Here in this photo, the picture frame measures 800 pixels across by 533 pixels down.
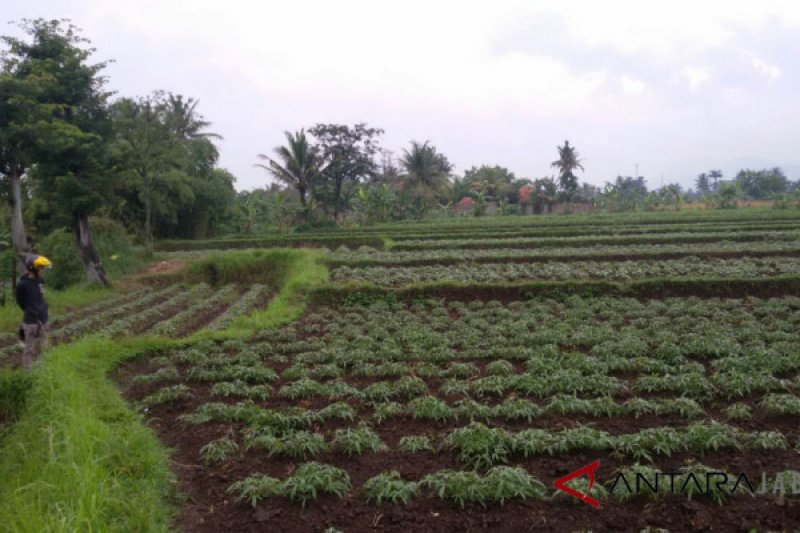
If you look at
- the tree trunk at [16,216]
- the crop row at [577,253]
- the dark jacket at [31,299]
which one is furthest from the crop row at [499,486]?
the crop row at [577,253]

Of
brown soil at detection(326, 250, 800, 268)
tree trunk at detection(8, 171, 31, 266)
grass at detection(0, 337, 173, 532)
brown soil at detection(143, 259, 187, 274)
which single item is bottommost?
grass at detection(0, 337, 173, 532)

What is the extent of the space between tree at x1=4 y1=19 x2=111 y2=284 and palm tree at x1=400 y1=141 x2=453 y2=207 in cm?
3431

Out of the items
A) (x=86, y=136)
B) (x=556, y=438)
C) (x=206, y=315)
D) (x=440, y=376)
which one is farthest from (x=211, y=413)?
(x=86, y=136)

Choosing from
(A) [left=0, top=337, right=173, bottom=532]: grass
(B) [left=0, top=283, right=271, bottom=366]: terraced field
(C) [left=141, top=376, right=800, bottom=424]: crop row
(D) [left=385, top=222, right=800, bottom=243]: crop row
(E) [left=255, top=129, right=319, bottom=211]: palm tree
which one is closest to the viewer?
(A) [left=0, top=337, right=173, bottom=532]: grass

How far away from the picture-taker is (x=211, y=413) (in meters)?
7.65

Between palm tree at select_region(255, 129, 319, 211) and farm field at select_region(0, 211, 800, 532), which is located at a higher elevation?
palm tree at select_region(255, 129, 319, 211)

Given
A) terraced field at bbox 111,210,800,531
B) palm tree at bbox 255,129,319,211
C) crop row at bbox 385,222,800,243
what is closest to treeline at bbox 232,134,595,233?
palm tree at bbox 255,129,319,211

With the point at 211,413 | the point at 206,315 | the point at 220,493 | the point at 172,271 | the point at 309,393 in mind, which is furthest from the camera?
the point at 172,271

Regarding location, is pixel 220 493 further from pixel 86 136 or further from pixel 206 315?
pixel 86 136

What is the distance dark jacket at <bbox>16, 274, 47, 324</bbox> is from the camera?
919cm

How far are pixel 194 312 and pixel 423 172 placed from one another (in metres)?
38.6

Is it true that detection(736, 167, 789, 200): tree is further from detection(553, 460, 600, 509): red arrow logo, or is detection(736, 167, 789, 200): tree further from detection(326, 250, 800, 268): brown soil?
detection(553, 460, 600, 509): red arrow logo

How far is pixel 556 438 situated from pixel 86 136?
1792cm

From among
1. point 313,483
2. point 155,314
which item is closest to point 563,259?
point 155,314
